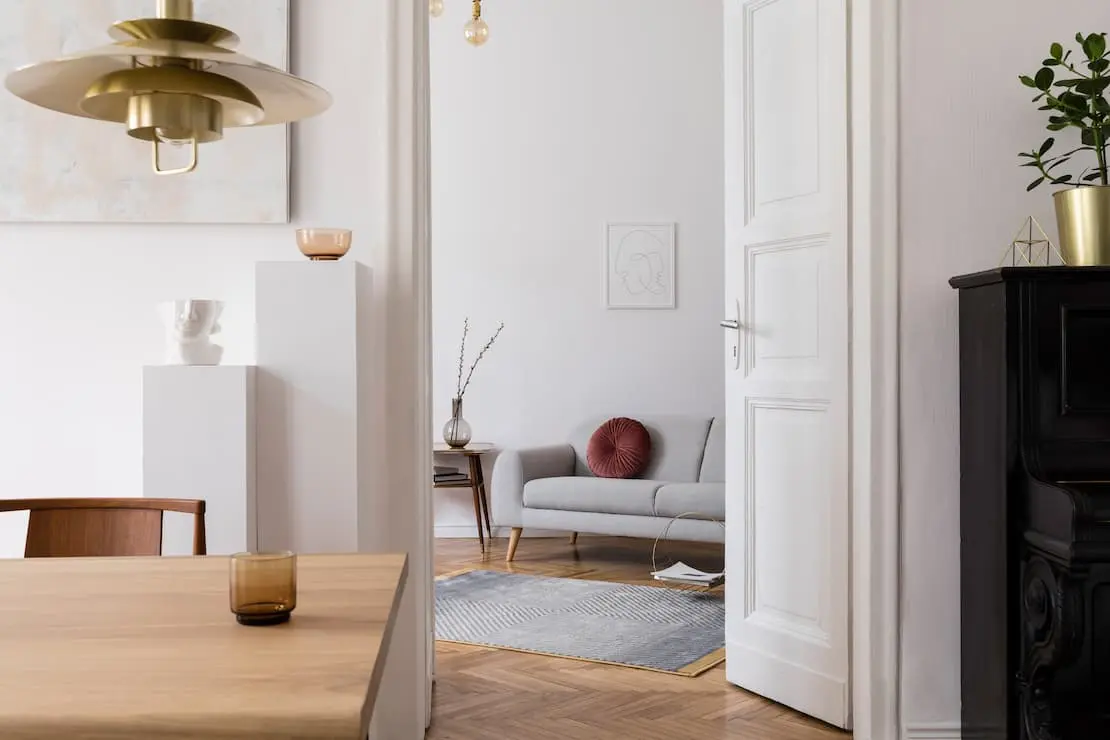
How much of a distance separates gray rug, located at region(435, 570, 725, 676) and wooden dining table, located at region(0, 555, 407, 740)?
8.41 feet

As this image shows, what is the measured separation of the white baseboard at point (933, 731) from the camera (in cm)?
317

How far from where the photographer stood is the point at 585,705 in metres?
3.66

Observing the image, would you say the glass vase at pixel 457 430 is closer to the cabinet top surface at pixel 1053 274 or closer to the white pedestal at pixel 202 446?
the white pedestal at pixel 202 446

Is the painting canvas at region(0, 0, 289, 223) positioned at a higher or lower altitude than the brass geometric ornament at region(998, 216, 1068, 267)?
higher

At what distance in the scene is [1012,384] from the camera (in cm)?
272

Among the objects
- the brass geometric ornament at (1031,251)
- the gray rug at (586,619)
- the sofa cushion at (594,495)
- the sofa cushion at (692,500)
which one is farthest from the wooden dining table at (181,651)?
the sofa cushion at (594,495)

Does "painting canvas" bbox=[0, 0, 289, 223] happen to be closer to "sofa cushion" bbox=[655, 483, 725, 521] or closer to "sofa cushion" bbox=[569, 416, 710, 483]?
"sofa cushion" bbox=[655, 483, 725, 521]

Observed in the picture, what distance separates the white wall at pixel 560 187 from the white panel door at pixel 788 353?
341cm

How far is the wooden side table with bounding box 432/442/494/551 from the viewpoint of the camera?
6730 millimetres

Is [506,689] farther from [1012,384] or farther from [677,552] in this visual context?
[677,552]

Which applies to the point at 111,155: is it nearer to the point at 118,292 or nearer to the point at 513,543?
the point at 118,292

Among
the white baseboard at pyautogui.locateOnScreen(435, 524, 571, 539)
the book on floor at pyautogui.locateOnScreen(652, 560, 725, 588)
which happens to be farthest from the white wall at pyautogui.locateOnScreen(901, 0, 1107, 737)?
the white baseboard at pyautogui.locateOnScreen(435, 524, 571, 539)

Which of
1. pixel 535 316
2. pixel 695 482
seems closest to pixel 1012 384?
pixel 695 482

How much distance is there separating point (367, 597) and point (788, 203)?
2389mm
